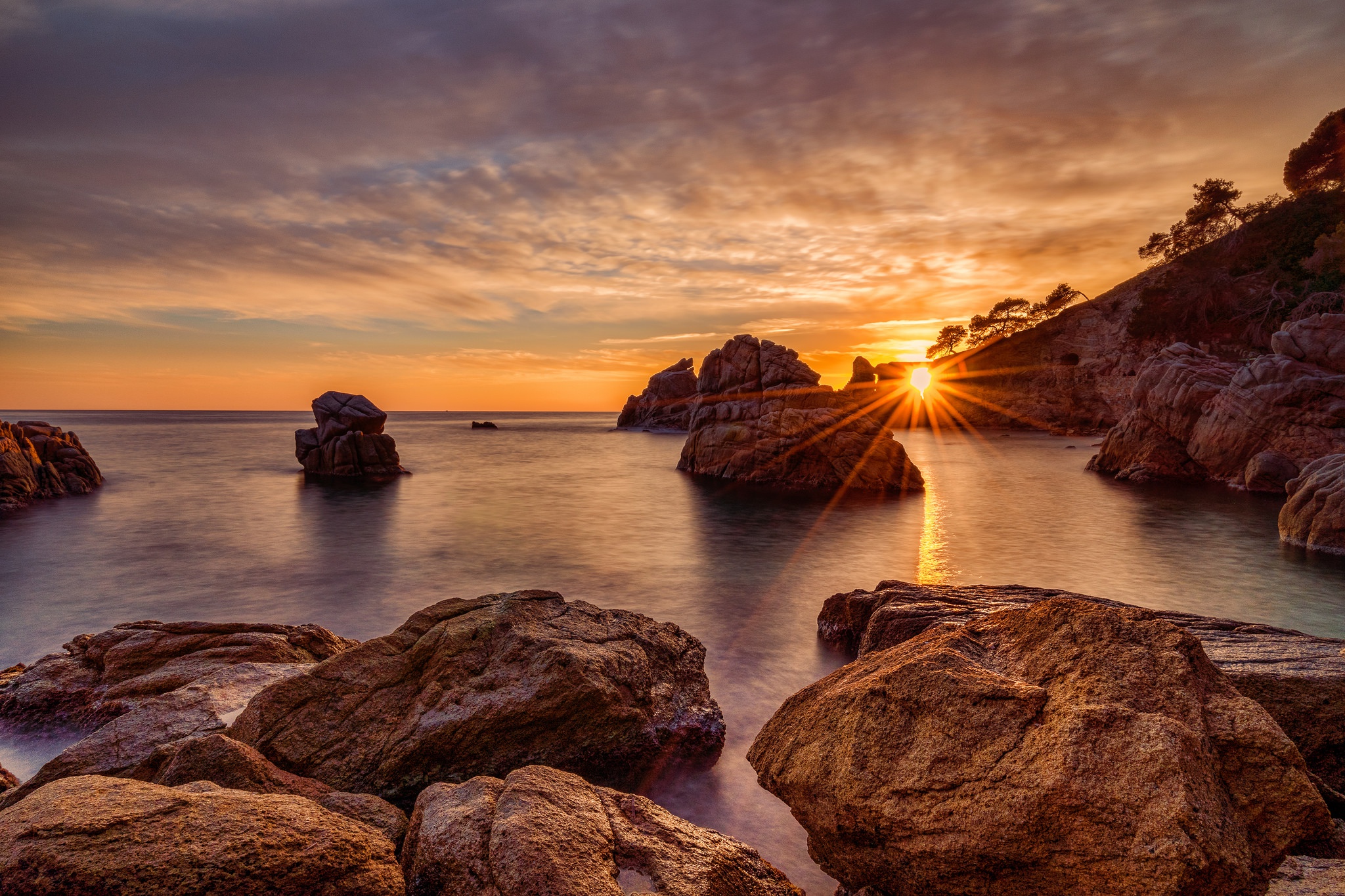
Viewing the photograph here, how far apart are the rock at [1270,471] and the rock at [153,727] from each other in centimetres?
3447

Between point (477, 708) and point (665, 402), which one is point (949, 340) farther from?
point (477, 708)

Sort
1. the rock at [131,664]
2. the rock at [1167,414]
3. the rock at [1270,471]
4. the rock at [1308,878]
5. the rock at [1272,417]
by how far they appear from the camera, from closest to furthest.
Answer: the rock at [1308,878]
the rock at [131,664]
the rock at [1272,417]
the rock at [1270,471]
the rock at [1167,414]

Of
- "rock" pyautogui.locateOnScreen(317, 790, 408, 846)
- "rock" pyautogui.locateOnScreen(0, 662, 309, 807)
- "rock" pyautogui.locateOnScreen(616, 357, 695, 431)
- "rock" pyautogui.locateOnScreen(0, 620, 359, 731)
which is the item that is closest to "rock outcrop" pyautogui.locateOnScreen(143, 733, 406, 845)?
"rock" pyautogui.locateOnScreen(317, 790, 408, 846)

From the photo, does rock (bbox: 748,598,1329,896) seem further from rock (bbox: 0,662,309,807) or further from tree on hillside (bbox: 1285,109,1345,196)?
tree on hillside (bbox: 1285,109,1345,196)

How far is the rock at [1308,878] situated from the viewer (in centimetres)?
308

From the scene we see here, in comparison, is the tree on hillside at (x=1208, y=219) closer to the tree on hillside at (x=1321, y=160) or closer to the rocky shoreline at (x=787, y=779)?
the tree on hillside at (x=1321, y=160)

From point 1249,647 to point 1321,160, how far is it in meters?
77.0

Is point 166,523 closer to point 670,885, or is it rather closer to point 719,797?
point 719,797

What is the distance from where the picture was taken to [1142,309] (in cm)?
6338

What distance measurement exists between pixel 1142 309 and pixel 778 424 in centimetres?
5335

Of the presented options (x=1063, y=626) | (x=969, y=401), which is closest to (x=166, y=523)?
(x=1063, y=626)

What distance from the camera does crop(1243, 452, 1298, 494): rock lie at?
25.3m

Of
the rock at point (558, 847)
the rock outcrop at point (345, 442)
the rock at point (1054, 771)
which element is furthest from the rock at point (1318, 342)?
the rock outcrop at point (345, 442)

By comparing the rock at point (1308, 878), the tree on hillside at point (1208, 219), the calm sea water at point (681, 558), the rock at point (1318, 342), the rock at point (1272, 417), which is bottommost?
the calm sea water at point (681, 558)
